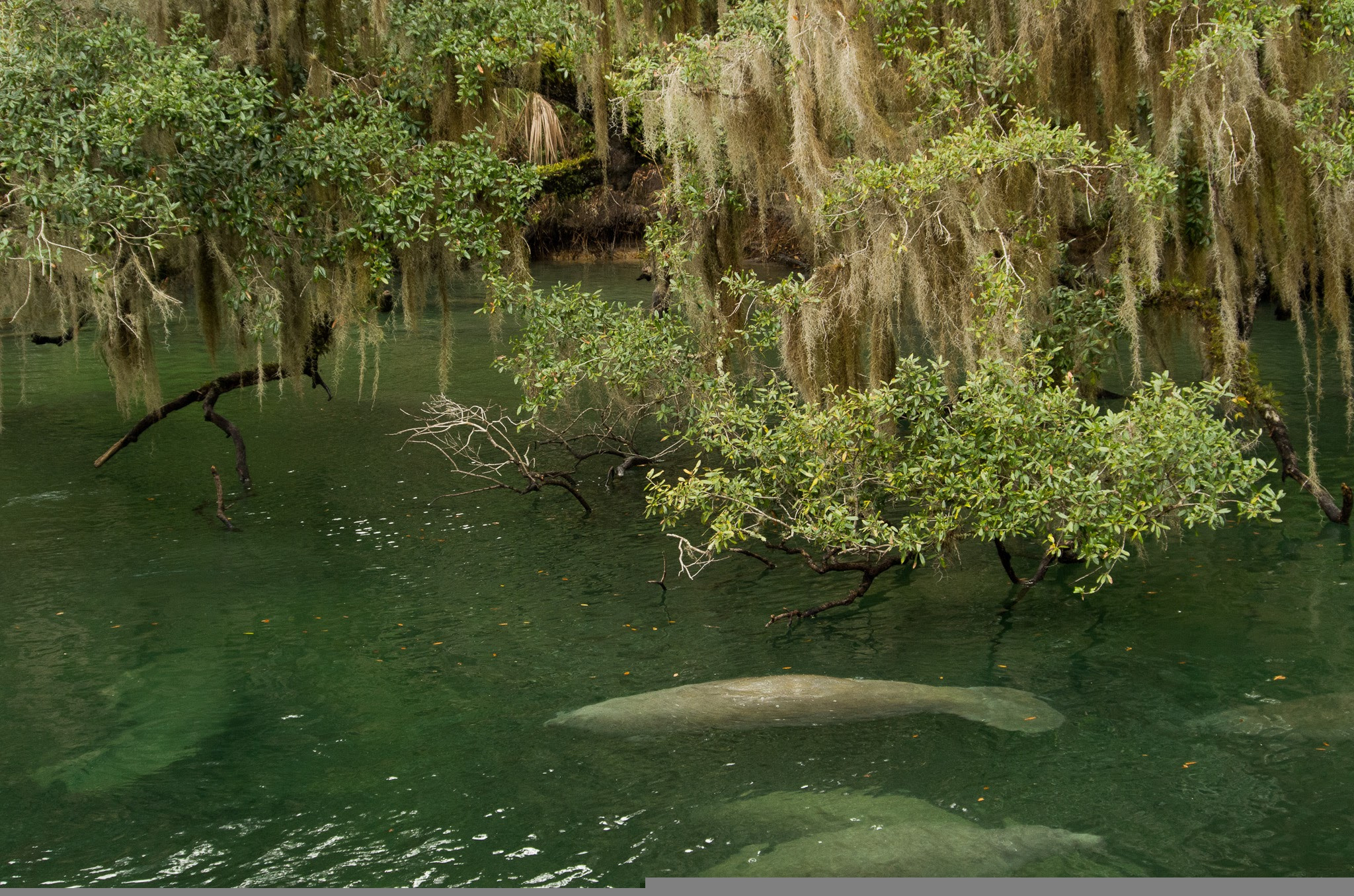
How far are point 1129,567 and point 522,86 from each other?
21.3 ft

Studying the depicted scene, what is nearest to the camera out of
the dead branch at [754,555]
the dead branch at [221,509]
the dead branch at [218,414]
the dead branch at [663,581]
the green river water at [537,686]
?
the green river water at [537,686]

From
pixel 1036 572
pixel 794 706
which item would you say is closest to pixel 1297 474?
pixel 1036 572

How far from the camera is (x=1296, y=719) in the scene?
6.57m

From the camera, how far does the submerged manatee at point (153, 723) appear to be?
21.1ft

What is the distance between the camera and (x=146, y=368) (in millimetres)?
10727

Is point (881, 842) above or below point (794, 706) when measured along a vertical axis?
below

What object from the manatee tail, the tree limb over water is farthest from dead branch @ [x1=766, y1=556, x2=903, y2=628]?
the tree limb over water

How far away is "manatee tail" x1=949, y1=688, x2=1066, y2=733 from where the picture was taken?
6688 millimetres

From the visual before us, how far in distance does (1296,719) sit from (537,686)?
4.12 metres

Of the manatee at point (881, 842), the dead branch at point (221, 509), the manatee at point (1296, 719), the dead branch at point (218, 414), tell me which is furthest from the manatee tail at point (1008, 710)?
the dead branch at point (218, 414)

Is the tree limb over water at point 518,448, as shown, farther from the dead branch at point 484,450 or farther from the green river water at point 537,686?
the green river water at point 537,686

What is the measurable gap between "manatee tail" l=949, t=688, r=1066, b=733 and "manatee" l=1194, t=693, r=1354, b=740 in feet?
2.50

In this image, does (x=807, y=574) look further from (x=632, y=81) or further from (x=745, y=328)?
(x=632, y=81)

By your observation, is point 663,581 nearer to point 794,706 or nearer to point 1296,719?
point 794,706
